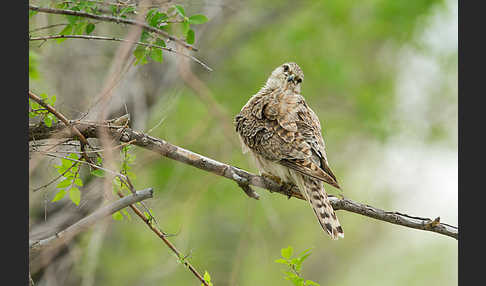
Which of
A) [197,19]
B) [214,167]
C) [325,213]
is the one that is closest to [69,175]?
[214,167]

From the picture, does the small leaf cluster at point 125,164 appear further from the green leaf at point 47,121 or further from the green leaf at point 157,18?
the green leaf at point 157,18

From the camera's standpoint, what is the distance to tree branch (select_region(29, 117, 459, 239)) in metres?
3.34

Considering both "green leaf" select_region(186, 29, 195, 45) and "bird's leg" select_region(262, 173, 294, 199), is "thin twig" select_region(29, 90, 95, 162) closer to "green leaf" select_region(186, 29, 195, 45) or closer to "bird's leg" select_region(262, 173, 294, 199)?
"green leaf" select_region(186, 29, 195, 45)

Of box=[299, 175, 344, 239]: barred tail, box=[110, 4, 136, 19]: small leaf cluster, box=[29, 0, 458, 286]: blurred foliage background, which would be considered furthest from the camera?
box=[29, 0, 458, 286]: blurred foliage background

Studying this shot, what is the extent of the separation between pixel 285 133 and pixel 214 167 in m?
1.18

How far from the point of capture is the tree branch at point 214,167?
3340mm

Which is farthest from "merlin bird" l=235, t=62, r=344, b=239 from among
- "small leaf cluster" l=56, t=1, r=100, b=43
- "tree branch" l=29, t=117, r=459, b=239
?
"small leaf cluster" l=56, t=1, r=100, b=43

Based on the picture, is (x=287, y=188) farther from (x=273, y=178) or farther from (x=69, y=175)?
(x=69, y=175)

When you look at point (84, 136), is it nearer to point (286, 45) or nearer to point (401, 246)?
point (286, 45)

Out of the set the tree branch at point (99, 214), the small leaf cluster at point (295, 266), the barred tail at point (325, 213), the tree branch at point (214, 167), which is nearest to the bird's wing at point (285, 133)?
the barred tail at point (325, 213)

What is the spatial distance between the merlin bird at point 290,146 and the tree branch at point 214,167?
0.58ft

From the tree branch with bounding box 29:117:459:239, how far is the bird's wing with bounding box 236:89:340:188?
393mm

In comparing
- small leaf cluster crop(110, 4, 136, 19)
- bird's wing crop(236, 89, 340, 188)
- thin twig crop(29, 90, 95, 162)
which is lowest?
thin twig crop(29, 90, 95, 162)

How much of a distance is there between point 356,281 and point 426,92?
8182 mm
